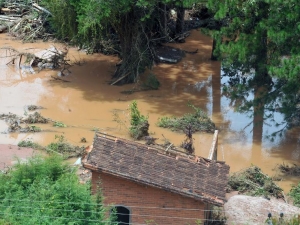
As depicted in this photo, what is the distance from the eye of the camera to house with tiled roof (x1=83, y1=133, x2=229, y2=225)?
1352 centimetres

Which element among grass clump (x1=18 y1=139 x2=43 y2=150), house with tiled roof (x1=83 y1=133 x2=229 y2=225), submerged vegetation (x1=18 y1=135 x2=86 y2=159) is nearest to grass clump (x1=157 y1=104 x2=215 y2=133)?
submerged vegetation (x1=18 y1=135 x2=86 y2=159)

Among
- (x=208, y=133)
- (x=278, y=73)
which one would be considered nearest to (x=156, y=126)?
(x=208, y=133)

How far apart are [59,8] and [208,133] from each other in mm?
7523

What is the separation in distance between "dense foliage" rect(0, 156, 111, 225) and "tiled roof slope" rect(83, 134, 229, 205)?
748 millimetres

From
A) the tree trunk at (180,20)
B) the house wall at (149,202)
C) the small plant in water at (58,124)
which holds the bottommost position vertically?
the small plant in water at (58,124)

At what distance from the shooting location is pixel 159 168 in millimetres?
13914

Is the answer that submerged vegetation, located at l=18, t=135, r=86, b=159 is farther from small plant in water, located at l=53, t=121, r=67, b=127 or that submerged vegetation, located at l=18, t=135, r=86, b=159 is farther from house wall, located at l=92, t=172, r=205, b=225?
house wall, located at l=92, t=172, r=205, b=225

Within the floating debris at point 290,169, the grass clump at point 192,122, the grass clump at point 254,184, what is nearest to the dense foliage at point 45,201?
the grass clump at point 254,184

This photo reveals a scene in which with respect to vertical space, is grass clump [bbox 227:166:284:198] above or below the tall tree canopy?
below

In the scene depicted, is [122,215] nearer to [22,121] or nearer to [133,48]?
[22,121]

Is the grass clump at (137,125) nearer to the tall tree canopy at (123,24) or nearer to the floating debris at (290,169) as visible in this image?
the tall tree canopy at (123,24)

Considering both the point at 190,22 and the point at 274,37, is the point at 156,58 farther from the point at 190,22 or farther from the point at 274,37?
the point at 274,37

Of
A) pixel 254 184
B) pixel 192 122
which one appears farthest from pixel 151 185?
pixel 192 122

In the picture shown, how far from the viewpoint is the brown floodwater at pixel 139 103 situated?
21.1m
